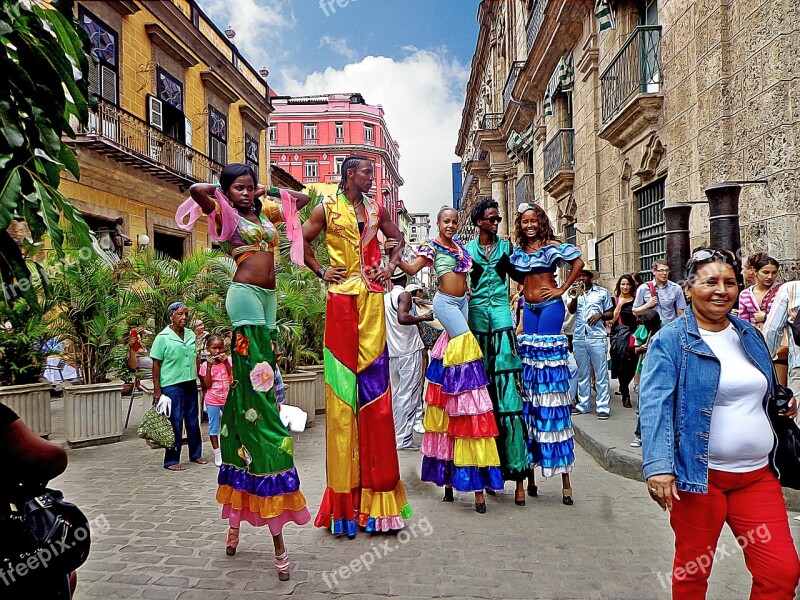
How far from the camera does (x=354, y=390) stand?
398 cm

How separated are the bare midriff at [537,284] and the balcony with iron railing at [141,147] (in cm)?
1114

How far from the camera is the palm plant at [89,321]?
7.49 metres

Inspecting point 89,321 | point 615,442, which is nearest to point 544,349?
point 615,442

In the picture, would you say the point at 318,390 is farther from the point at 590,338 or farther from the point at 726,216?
the point at 726,216

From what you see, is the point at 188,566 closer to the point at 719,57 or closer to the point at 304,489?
the point at 304,489

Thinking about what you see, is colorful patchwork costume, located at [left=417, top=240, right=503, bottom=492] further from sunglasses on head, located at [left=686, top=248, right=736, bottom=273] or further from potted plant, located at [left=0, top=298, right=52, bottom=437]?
potted plant, located at [left=0, top=298, right=52, bottom=437]

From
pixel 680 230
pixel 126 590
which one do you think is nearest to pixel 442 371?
pixel 126 590

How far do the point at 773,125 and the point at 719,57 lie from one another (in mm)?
1521

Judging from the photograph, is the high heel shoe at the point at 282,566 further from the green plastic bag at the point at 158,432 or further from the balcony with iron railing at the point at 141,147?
the balcony with iron railing at the point at 141,147

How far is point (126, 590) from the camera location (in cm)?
325

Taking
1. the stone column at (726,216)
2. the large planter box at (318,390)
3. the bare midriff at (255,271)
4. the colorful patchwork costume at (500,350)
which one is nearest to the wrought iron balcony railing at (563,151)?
the stone column at (726,216)

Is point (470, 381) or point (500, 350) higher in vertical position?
point (500, 350)

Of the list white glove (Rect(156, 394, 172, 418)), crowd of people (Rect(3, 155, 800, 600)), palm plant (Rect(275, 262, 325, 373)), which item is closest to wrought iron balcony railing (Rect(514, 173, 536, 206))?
palm plant (Rect(275, 262, 325, 373))

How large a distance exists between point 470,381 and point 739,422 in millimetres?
2196
